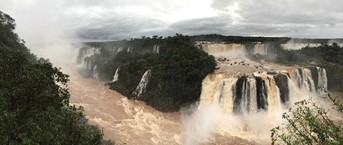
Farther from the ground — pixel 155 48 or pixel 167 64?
pixel 155 48

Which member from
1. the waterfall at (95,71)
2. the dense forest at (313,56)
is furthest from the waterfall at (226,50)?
the waterfall at (95,71)

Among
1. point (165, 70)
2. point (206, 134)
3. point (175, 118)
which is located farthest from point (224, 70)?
point (206, 134)

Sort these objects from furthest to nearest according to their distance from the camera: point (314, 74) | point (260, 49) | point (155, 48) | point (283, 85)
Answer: point (260, 49) → point (155, 48) → point (314, 74) → point (283, 85)

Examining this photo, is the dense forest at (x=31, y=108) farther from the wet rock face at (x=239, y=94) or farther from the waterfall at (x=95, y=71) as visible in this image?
the waterfall at (x=95, y=71)

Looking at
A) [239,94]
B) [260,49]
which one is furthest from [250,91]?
[260,49]

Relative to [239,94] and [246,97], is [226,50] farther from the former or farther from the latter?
[246,97]

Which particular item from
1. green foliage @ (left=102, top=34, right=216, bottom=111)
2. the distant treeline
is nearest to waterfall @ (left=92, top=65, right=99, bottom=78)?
the distant treeline

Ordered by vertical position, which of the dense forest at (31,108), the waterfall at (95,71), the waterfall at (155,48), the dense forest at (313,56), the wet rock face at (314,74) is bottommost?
the waterfall at (95,71)

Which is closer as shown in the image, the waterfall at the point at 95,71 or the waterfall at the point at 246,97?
the waterfall at the point at 246,97
